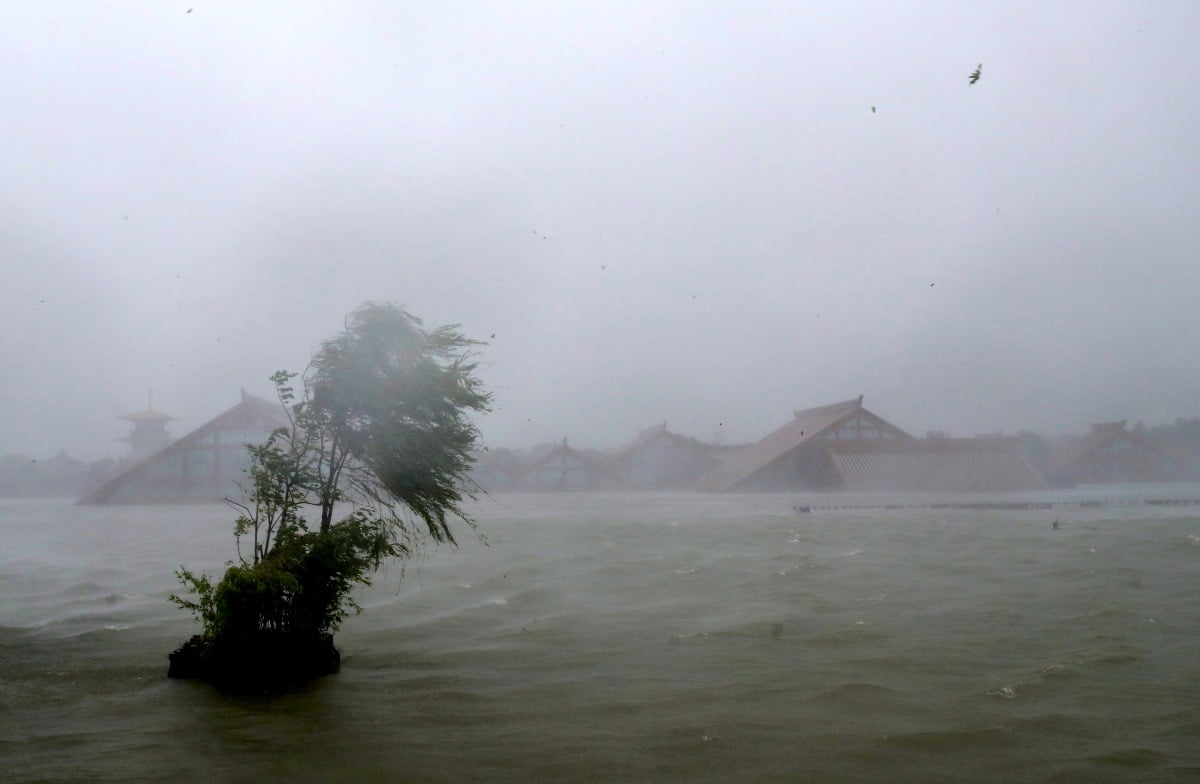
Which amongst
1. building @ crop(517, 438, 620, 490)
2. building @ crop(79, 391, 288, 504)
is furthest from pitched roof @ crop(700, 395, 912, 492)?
building @ crop(79, 391, 288, 504)

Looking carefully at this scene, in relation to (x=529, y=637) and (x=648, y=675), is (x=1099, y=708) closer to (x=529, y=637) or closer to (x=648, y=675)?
(x=648, y=675)

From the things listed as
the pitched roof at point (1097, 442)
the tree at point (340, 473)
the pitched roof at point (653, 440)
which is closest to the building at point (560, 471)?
the pitched roof at point (653, 440)

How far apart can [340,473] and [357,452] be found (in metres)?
0.49

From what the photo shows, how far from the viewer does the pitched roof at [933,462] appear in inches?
2095

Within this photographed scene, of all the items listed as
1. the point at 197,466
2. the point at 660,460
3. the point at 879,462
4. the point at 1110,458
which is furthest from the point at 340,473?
the point at 1110,458

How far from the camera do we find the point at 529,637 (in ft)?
51.3

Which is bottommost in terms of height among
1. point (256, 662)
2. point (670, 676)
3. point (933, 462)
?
point (670, 676)

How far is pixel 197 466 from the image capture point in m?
46.2

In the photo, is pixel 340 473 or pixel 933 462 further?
pixel 933 462

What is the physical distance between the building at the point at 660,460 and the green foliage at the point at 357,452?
5181cm

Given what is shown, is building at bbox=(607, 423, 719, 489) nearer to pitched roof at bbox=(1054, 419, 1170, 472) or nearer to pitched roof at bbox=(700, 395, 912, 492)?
pitched roof at bbox=(700, 395, 912, 492)

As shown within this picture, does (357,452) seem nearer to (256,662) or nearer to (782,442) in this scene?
(256,662)

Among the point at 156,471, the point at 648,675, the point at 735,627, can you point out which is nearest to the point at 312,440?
the point at 648,675

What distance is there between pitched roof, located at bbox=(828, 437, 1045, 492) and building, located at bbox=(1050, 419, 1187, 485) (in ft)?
19.2
